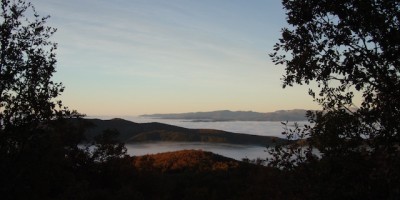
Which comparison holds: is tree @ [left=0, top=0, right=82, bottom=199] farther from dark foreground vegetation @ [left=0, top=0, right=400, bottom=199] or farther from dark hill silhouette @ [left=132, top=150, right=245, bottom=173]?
dark hill silhouette @ [left=132, top=150, right=245, bottom=173]

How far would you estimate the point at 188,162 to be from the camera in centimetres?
12325

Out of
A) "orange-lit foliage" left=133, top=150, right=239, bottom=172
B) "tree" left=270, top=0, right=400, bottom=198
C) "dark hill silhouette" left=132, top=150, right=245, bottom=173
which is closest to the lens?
"tree" left=270, top=0, right=400, bottom=198

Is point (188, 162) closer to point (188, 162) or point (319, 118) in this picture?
point (188, 162)

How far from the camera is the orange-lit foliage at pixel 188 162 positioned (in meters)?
109

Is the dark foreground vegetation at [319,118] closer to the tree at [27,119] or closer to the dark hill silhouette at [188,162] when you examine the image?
the tree at [27,119]

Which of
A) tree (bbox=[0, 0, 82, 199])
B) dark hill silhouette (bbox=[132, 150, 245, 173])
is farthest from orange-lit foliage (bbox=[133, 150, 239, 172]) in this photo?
tree (bbox=[0, 0, 82, 199])

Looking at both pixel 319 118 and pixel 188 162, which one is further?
pixel 188 162

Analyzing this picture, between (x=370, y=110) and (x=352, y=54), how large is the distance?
1.83m

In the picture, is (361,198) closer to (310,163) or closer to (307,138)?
(310,163)

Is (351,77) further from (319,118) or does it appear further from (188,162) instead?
(188,162)

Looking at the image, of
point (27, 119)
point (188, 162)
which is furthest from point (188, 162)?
point (27, 119)

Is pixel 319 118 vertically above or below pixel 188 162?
above

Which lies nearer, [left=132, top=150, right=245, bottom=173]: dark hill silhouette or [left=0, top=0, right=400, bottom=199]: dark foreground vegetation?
[left=0, top=0, right=400, bottom=199]: dark foreground vegetation

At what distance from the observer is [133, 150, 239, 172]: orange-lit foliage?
109m
